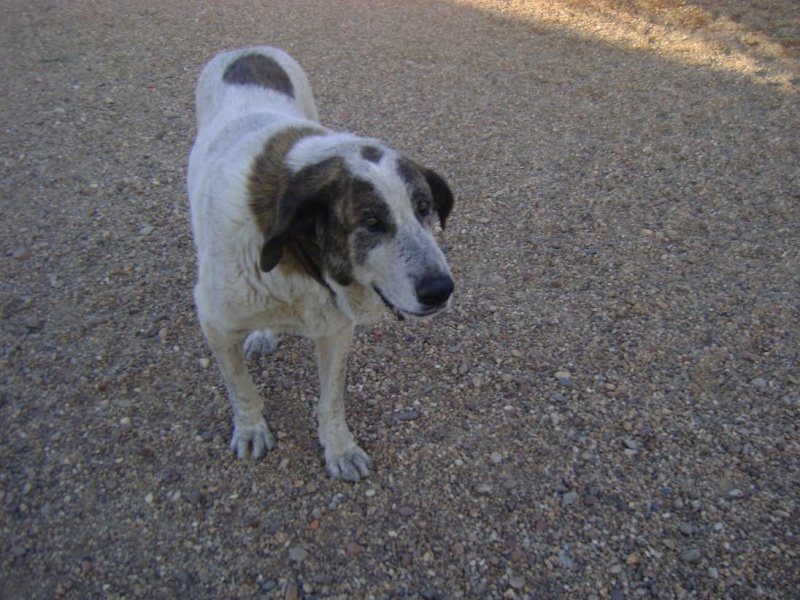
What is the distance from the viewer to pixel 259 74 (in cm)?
369

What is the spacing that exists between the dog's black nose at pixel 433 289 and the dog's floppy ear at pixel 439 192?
18.4 inches

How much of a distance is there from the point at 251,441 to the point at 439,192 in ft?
5.10

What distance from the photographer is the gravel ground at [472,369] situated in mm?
2758

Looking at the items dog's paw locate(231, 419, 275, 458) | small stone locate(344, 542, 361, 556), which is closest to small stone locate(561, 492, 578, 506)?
small stone locate(344, 542, 361, 556)

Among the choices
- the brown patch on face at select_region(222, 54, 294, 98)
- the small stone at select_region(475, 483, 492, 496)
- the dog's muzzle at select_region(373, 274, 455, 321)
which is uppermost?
the brown patch on face at select_region(222, 54, 294, 98)

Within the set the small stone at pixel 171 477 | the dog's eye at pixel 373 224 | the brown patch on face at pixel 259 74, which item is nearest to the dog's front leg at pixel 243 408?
the small stone at pixel 171 477

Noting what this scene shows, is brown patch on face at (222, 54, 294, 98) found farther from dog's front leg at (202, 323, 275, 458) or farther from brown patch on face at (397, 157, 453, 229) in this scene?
dog's front leg at (202, 323, 275, 458)

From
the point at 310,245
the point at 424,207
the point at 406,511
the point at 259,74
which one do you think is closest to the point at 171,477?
the point at 406,511

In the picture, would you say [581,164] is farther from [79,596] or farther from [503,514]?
[79,596]

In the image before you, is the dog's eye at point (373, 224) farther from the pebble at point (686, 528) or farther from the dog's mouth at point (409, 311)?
the pebble at point (686, 528)

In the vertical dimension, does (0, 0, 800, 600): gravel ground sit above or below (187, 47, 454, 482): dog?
below

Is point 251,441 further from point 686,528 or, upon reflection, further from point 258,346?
point 686,528

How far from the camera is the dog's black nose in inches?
91.4

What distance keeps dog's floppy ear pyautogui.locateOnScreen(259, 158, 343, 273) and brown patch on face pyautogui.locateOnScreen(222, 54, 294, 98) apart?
56.0 inches
